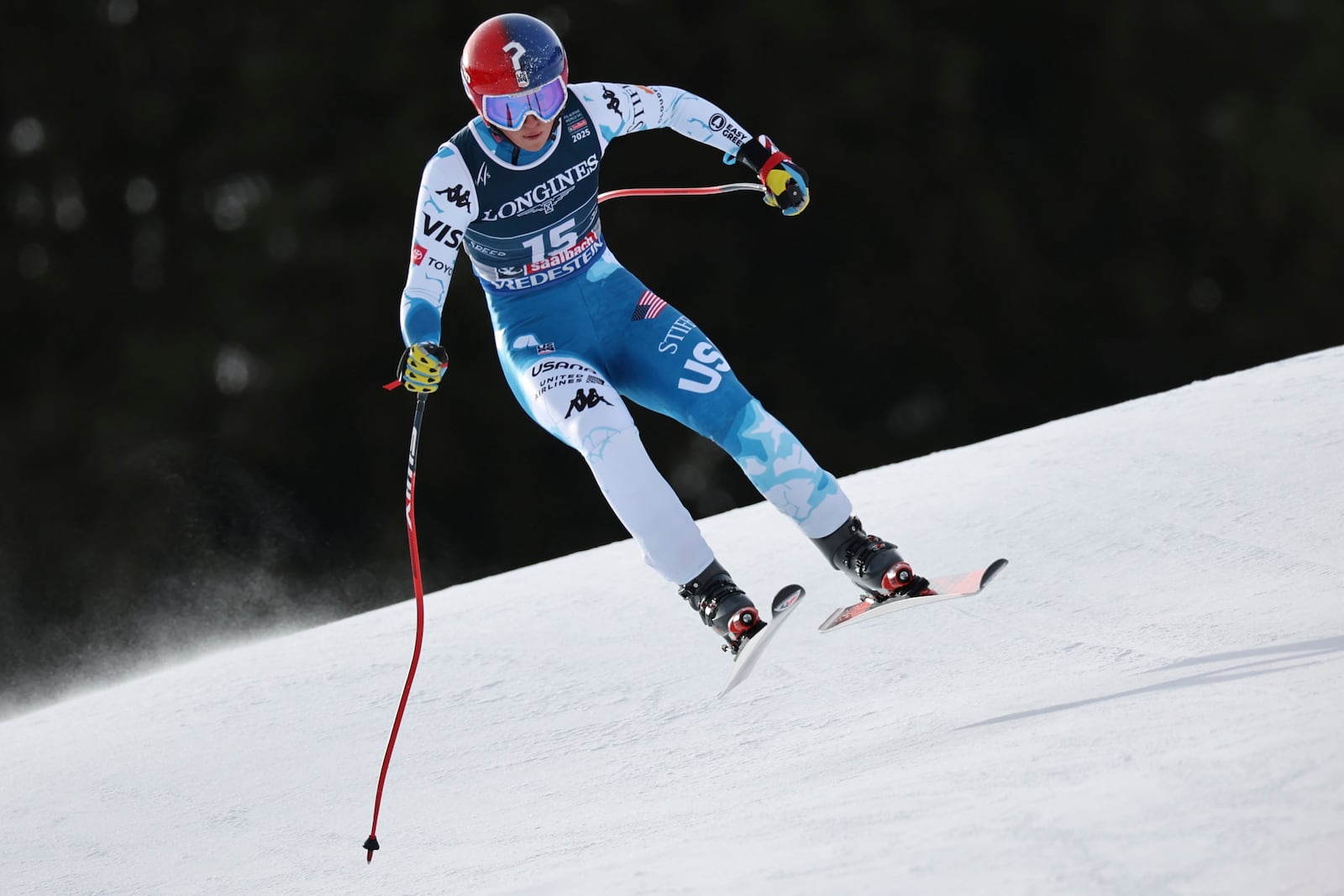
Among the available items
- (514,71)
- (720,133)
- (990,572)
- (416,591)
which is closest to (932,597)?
(990,572)

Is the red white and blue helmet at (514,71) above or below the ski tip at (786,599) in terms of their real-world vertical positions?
above

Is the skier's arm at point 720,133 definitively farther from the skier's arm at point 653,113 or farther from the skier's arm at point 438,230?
the skier's arm at point 438,230

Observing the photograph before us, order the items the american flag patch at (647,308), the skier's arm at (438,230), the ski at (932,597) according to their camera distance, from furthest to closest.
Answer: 1. the american flag patch at (647,308)
2. the skier's arm at (438,230)
3. the ski at (932,597)

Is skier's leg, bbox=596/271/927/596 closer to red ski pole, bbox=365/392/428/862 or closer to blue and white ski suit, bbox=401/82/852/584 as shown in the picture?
blue and white ski suit, bbox=401/82/852/584

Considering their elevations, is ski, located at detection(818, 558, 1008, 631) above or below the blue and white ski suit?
below

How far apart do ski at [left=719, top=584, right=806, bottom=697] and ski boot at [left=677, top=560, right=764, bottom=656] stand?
29 millimetres

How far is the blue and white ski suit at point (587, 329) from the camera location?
366 cm

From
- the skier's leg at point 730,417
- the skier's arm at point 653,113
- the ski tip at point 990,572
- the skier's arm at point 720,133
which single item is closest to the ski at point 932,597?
the ski tip at point 990,572

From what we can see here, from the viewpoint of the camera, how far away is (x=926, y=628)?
171 inches

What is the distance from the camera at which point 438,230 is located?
3740 millimetres

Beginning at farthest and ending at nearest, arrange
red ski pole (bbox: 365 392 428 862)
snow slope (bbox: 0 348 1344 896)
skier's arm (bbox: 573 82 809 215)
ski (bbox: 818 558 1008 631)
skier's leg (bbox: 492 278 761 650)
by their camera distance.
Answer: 1. skier's arm (bbox: 573 82 809 215)
2. skier's leg (bbox: 492 278 761 650)
3. ski (bbox: 818 558 1008 631)
4. red ski pole (bbox: 365 392 428 862)
5. snow slope (bbox: 0 348 1344 896)

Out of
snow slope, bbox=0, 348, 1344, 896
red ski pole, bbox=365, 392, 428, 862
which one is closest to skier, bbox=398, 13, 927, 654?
red ski pole, bbox=365, 392, 428, 862

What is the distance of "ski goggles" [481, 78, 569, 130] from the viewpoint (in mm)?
3713

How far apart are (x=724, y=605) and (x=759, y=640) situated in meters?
0.15
